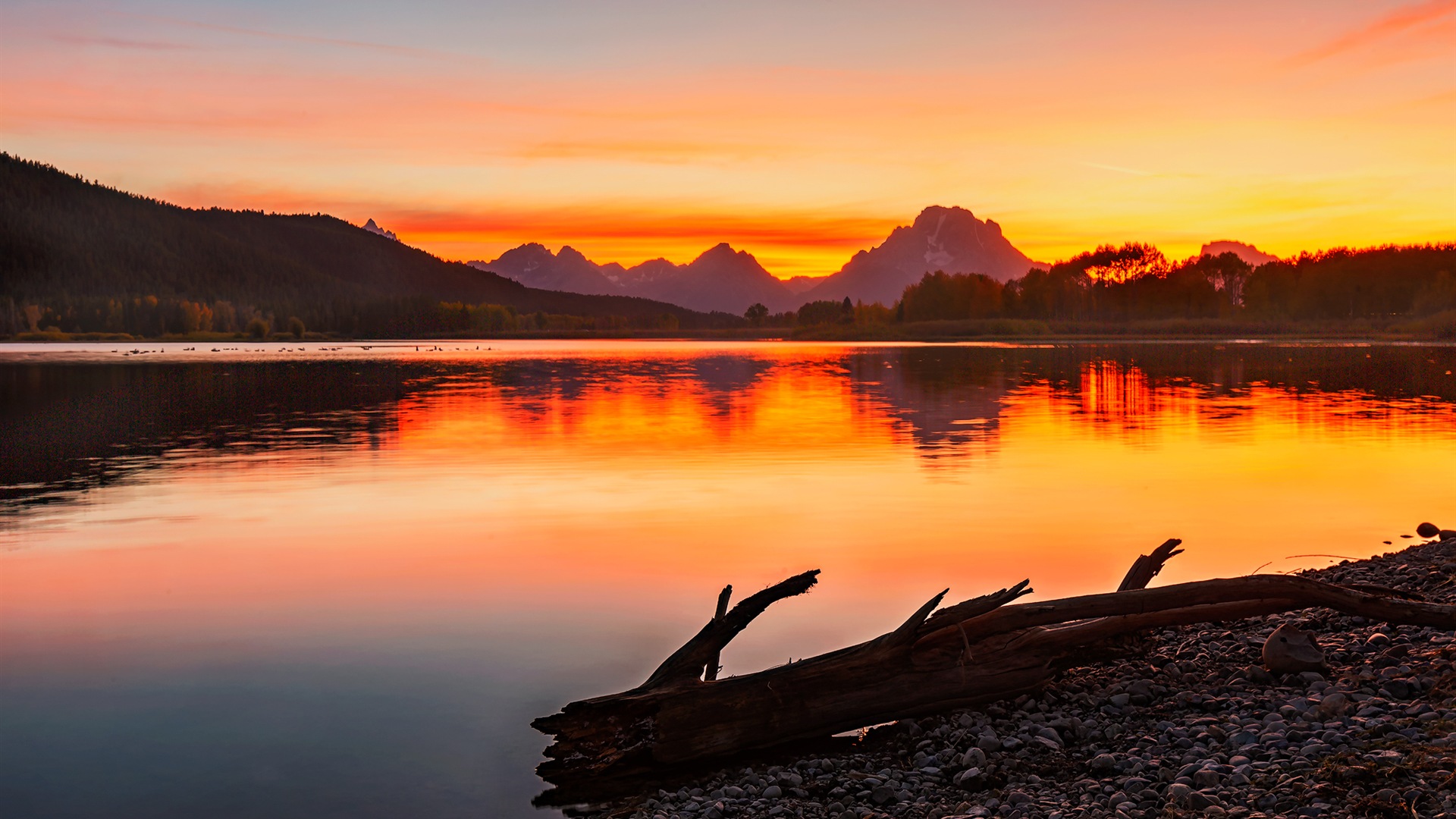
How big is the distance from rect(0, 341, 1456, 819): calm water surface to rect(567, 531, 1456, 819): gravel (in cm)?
213

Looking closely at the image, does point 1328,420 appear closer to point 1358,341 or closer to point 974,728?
point 974,728

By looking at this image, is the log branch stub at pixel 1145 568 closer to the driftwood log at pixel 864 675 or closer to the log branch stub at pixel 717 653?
the driftwood log at pixel 864 675

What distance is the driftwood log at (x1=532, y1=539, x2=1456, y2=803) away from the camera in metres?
8.63

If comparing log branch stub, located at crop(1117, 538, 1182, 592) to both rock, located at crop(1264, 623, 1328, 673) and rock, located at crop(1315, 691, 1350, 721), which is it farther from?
rock, located at crop(1315, 691, 1350, 721)

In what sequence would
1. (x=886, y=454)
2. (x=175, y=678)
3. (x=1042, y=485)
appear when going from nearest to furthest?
(x=175, y=678) < (x=1042, y=485) < (x=886, y=454)

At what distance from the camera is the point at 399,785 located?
840 centimetres

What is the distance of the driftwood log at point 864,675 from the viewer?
863cm

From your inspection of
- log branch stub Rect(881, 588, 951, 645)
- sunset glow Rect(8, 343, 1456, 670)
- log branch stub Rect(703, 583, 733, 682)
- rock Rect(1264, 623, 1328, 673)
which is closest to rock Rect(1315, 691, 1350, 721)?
rock Rect(1264, 623, 1328, 673)

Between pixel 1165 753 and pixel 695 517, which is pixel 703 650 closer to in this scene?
pixel 1165 753

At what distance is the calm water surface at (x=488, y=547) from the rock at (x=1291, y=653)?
3.88 metres

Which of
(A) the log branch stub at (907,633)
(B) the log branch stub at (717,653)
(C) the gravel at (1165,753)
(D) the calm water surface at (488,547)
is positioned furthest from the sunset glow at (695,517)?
(C) the gravel at (1165,753)

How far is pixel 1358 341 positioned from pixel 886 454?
139028mm

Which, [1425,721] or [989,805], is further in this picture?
[1425,721]

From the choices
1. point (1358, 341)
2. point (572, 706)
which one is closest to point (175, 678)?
point (572, 706)
